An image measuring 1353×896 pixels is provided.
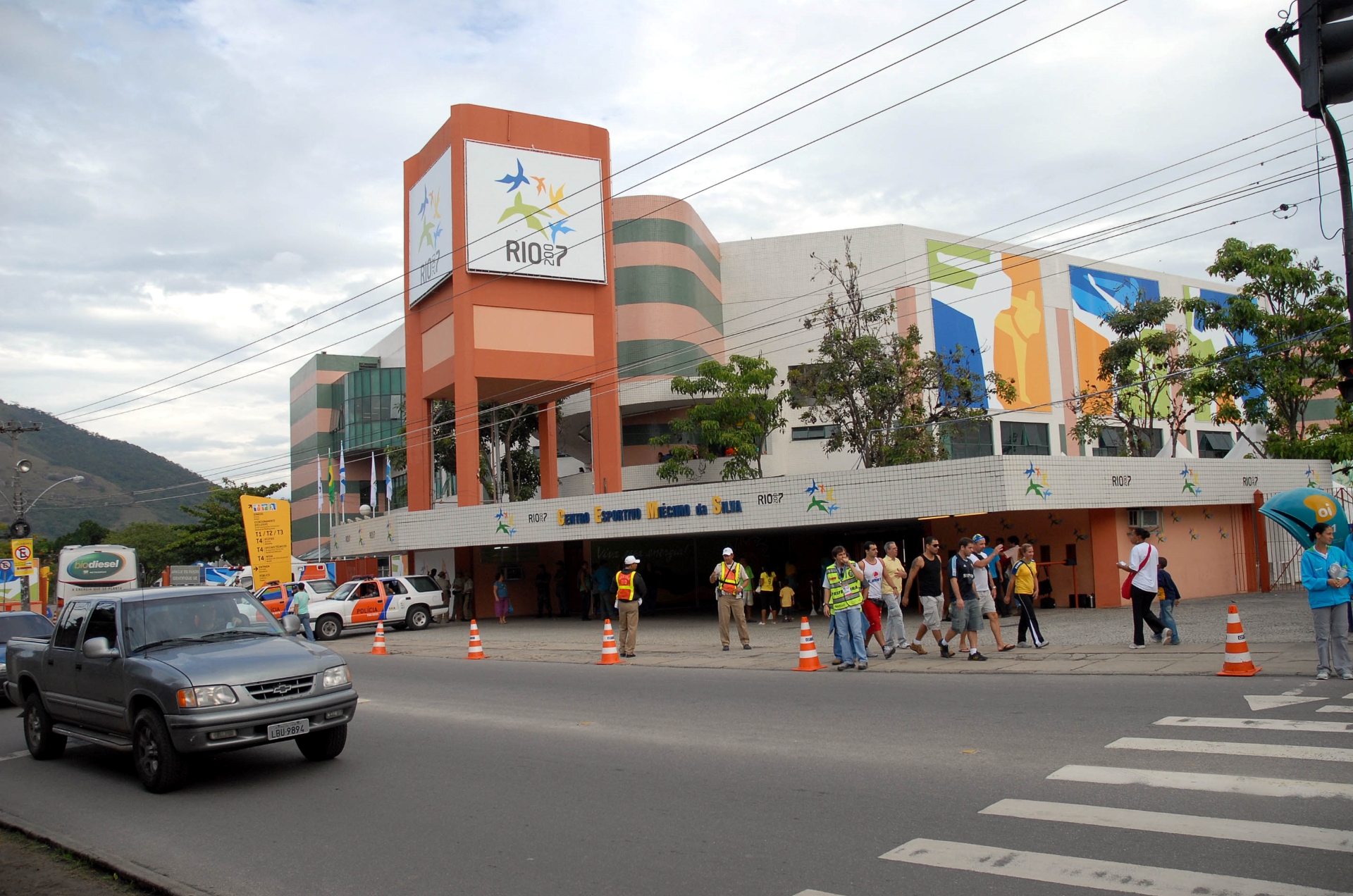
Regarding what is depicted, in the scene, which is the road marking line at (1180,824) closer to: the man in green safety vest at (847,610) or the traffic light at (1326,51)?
the traffic light at (1326,51)

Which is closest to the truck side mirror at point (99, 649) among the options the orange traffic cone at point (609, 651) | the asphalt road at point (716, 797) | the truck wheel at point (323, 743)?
the asphalt road at point (716, 797)

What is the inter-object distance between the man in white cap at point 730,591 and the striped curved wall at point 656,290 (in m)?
25.6

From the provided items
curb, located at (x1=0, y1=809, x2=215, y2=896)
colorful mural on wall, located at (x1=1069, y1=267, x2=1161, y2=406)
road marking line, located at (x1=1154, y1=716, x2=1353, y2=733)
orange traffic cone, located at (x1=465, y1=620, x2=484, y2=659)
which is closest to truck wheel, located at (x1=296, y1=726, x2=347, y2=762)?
curb, located at (x1=0, y1=809, x2=215, y2=896)

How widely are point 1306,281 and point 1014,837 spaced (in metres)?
28.4

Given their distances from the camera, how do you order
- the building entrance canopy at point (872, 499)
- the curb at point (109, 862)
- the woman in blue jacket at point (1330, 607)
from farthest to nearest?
the building entrance canopy at point (872, 499) → the woman in blue jacket at point (1330, 607) → the curb at point (109, 862)

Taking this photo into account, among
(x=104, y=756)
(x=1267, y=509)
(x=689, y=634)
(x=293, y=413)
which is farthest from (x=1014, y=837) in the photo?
(x=293, y=413)

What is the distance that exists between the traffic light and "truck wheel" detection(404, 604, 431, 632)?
26.7 m

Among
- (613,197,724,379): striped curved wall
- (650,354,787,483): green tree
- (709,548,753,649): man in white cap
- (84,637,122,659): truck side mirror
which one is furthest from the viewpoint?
(613,197,724,379): striped curved wall

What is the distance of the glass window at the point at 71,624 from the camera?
9.52 metres

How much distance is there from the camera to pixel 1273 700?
9336 mm

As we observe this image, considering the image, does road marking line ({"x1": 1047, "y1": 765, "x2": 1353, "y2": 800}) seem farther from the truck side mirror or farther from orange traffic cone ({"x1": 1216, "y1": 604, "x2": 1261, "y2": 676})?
the truck side mirror

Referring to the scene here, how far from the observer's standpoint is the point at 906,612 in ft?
85.1

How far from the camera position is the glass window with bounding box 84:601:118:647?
8.88m

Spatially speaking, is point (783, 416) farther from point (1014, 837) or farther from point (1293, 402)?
point (1014, 837)
